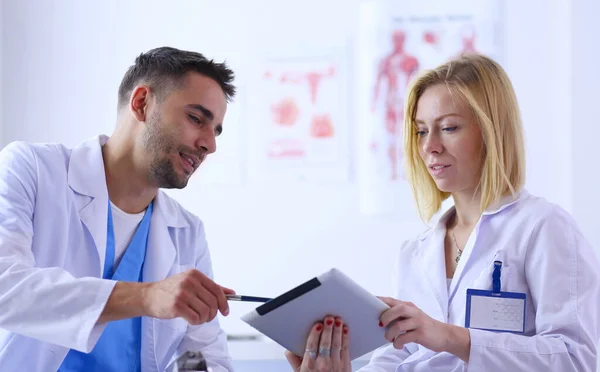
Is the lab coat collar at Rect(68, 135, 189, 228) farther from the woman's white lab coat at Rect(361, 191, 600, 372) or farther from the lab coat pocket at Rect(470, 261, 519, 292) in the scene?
the lab coat pocket at Rect(470, 261, 519, 292)

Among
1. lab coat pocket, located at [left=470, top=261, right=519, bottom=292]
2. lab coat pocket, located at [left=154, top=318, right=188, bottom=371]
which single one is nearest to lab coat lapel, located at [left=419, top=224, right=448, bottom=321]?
lab coat pocket, located at [left=470, top=261, right=519, bottom=292]

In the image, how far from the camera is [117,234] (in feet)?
6.09

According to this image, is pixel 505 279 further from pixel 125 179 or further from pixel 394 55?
pixel 394 55

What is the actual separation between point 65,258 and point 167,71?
0.59m

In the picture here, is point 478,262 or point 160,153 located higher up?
point 160,153

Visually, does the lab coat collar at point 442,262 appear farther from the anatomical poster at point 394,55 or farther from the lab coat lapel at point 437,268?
the anatomical poster at point 394,55

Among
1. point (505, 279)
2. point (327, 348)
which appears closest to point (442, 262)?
point (505, 279)

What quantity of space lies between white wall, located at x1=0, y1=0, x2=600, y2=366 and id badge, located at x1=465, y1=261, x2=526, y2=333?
109cm

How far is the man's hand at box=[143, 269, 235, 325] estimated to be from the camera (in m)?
1.34

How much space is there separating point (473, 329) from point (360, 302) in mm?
357

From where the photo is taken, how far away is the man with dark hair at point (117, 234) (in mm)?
1423

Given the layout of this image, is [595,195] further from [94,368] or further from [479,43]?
[94,368]

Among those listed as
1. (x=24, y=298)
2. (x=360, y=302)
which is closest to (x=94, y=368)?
(x=24, y=298)

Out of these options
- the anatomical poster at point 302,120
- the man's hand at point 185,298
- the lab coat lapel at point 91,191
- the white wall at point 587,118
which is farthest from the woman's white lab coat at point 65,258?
the white wall at point 587,118
